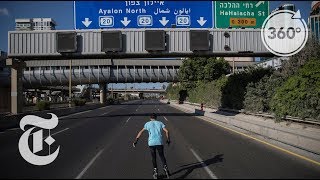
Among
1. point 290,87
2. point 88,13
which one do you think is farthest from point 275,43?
point 88,13

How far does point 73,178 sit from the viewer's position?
341 inches

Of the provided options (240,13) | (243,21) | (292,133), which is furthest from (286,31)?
(292,133)

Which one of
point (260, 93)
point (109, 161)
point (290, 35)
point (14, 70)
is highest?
point (290, 35)

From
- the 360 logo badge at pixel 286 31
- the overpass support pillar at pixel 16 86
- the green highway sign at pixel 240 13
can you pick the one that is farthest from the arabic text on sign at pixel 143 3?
the overpass support pillar at pixel 16 86

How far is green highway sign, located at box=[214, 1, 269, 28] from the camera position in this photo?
24547 millimetres

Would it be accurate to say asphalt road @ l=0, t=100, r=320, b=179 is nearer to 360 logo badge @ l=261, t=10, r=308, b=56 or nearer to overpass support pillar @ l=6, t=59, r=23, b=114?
360 logo badge @ l=261, t=10, r=308, b=56

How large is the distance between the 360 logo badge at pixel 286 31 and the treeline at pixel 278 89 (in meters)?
0.70

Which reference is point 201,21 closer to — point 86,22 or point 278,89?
point 278,89

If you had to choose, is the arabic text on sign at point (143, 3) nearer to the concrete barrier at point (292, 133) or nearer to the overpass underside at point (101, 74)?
the concrete barrier at point (292, 133)

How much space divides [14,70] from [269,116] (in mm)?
19245

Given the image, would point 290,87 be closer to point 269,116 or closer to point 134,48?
point 269,116

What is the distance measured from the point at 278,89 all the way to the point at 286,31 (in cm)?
471

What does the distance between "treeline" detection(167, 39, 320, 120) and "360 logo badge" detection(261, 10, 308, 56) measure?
0.70 metres

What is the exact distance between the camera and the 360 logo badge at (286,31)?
24.9 metres
